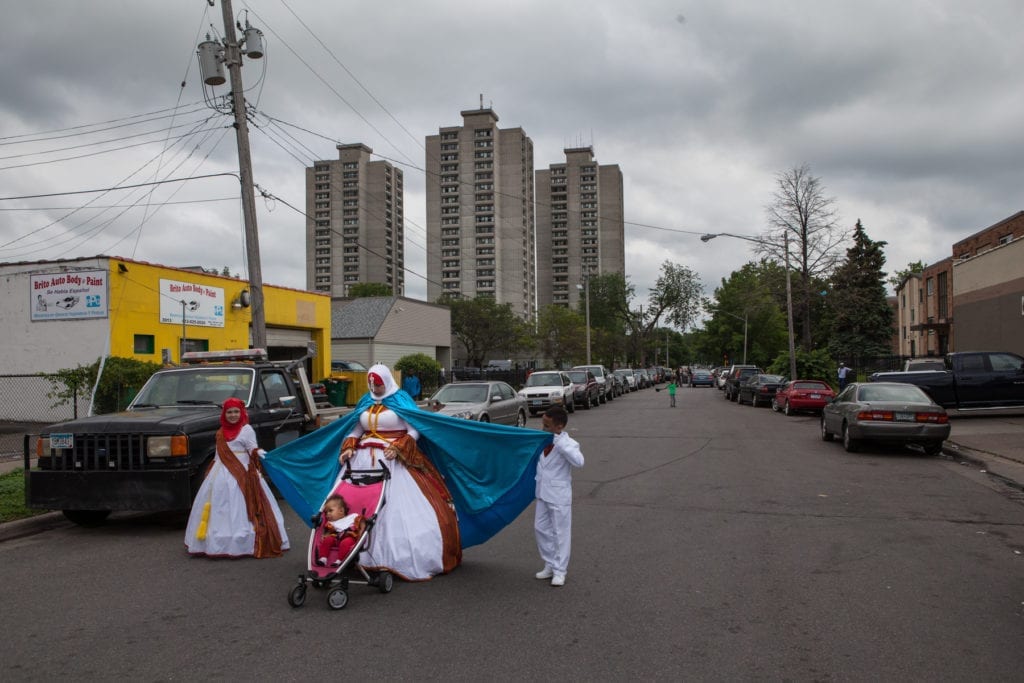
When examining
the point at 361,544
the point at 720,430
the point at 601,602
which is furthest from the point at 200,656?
the point at 720,430

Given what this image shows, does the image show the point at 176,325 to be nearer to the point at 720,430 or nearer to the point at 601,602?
the point at 720,430

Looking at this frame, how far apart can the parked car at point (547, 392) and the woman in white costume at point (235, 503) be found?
18.8 metres

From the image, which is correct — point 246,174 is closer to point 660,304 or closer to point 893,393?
point 893,393

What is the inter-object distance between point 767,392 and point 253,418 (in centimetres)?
2605

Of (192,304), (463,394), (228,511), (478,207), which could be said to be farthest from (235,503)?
(478,207)

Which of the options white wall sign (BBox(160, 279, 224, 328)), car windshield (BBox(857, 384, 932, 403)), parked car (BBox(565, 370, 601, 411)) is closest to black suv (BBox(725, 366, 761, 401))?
parked car (BBox(565, 370, 601, 411))

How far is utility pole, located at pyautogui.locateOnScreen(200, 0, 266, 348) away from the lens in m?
16.1

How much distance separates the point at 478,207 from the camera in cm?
11675

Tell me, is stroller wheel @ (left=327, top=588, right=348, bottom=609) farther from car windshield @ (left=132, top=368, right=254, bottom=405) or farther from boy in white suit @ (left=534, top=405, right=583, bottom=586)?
car windshield @ (left=132, top=368, right=254, bottom=405)

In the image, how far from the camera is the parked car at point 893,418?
14.1m

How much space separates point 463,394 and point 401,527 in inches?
462

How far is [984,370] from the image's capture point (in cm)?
2066

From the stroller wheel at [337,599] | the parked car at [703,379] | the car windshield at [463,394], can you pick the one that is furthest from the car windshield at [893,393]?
the parked car at [703,379]

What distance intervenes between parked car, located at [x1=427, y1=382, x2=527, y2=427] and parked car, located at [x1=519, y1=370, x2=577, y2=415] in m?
6.90
